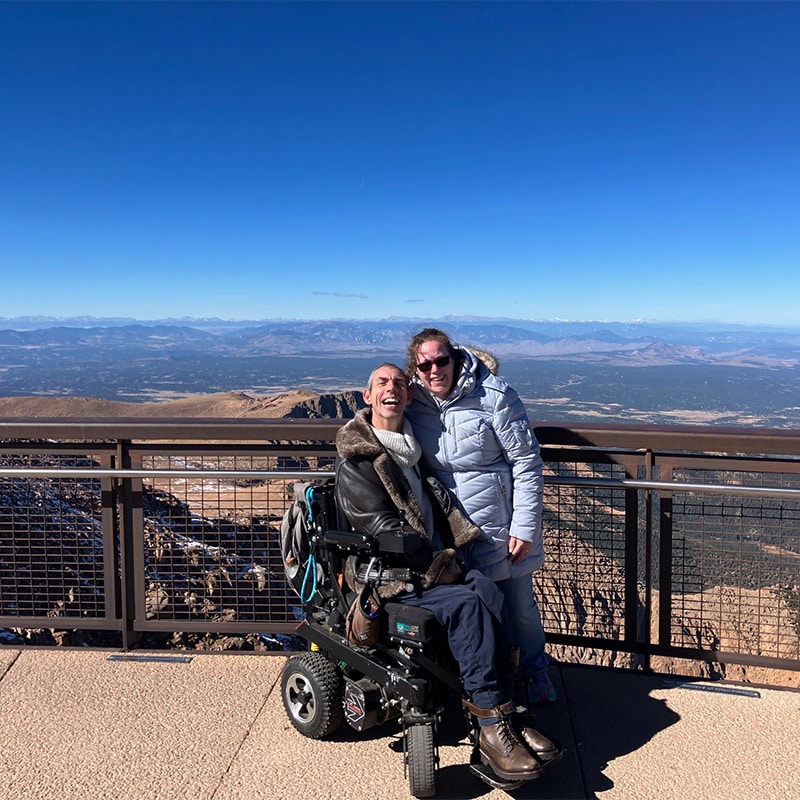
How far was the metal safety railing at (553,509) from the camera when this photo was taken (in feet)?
11.8

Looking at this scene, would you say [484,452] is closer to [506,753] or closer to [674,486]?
[674,486]

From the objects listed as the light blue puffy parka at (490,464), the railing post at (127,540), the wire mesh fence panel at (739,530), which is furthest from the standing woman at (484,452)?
the railing post at (127,540)

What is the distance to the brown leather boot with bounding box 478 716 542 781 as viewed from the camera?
99.4 inches

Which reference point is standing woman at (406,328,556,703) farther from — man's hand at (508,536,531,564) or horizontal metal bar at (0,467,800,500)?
horizontal metal bar at (0,467,800,500)

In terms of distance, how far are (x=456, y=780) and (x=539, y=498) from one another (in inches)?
50.2

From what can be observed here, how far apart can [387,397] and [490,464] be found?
616mm

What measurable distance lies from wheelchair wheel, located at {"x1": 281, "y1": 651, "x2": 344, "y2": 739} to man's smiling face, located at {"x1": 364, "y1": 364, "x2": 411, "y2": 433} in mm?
1155

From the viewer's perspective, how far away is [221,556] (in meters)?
4.04

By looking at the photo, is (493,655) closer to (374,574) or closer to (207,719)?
(374,574)

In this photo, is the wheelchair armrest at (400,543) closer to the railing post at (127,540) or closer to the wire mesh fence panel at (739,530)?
the wire mesh fence panel at (739,530)

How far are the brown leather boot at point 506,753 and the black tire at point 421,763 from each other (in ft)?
0.66

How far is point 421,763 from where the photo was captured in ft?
8.64

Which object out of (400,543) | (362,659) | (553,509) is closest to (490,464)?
(400,543)

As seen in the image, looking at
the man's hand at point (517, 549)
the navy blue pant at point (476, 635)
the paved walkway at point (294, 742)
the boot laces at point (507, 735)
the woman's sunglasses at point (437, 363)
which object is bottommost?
the paved walkway at point (294, 742)
